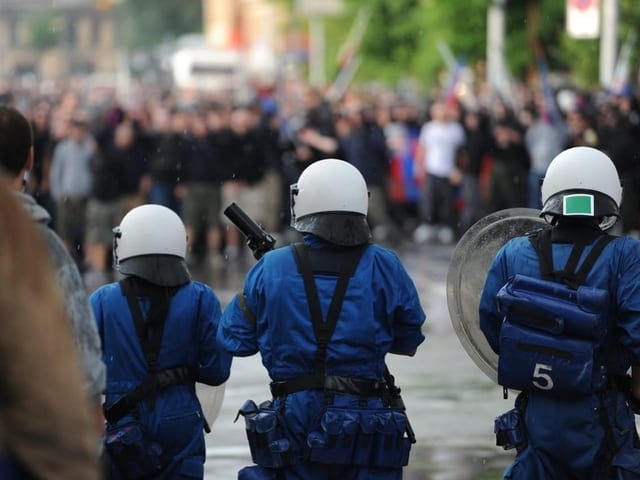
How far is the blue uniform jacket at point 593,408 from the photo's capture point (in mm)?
5281

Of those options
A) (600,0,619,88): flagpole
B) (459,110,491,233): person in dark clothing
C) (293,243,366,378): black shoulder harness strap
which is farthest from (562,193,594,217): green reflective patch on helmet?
(600,0,619,88): flagpole

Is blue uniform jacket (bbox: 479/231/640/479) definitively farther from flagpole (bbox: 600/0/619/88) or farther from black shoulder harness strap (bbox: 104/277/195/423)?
flagpole (bbox: 600/0/619/88)

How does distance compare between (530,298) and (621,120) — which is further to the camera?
(621,120)

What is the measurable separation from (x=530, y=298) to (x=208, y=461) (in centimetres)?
383

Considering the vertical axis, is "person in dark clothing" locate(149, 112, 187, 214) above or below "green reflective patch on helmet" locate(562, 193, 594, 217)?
below

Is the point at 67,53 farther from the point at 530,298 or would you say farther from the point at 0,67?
the point at 530,298

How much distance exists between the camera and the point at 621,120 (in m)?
20.2

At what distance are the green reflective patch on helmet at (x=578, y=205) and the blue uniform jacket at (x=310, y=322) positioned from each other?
57 cm

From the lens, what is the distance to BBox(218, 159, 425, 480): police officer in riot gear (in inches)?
209

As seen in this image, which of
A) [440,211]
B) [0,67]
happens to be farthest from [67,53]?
[440,211]

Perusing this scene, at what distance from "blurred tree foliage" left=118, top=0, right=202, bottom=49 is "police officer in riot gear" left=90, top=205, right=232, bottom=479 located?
461ft

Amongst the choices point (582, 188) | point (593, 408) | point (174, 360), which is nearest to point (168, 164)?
point (174, 360)

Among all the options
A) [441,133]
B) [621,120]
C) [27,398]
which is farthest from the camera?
[441,133]

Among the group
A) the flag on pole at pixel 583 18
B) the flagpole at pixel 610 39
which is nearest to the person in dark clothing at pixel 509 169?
the flag on pole at pixel 583 18
